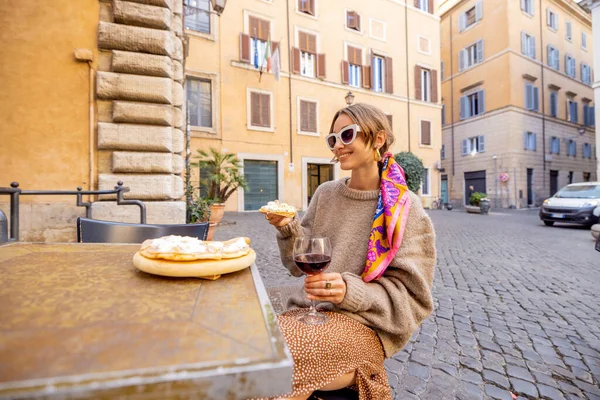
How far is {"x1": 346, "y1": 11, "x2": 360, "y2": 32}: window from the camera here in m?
16.5

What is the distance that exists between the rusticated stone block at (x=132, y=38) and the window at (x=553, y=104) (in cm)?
2688

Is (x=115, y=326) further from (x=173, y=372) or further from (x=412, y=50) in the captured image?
(x=412, y=50)

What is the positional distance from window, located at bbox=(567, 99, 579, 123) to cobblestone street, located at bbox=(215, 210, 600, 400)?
79.9 feet

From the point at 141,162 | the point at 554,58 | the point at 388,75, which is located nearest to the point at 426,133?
the point at 388,75

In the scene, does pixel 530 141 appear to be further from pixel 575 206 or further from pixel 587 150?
pixel 575 206

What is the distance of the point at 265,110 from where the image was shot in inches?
570

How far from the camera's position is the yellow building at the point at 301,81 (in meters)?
13.3

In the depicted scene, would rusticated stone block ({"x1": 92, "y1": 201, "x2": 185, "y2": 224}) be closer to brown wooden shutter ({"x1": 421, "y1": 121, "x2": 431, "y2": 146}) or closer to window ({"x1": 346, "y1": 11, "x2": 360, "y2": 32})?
window ({"x1": 346, "y1": 11, "x2": 360, "y2": 32})

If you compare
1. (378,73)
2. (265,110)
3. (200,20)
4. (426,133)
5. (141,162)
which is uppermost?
(200,20)

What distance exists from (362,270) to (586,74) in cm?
3410

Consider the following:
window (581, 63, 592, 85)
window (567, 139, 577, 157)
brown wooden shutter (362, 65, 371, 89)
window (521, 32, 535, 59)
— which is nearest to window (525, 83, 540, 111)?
window (521, 32, 535, 59)

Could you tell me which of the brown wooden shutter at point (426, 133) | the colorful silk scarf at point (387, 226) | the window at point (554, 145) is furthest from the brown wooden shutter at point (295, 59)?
the window at point (554, 145)

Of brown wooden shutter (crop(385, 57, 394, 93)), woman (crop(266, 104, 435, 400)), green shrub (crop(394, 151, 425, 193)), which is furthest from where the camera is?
brown wooden shutter (crop(385, 57, 394, 93))

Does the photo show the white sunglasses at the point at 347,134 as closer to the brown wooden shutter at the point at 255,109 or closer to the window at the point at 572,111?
the brown wooden shutter at the point at 255,109
